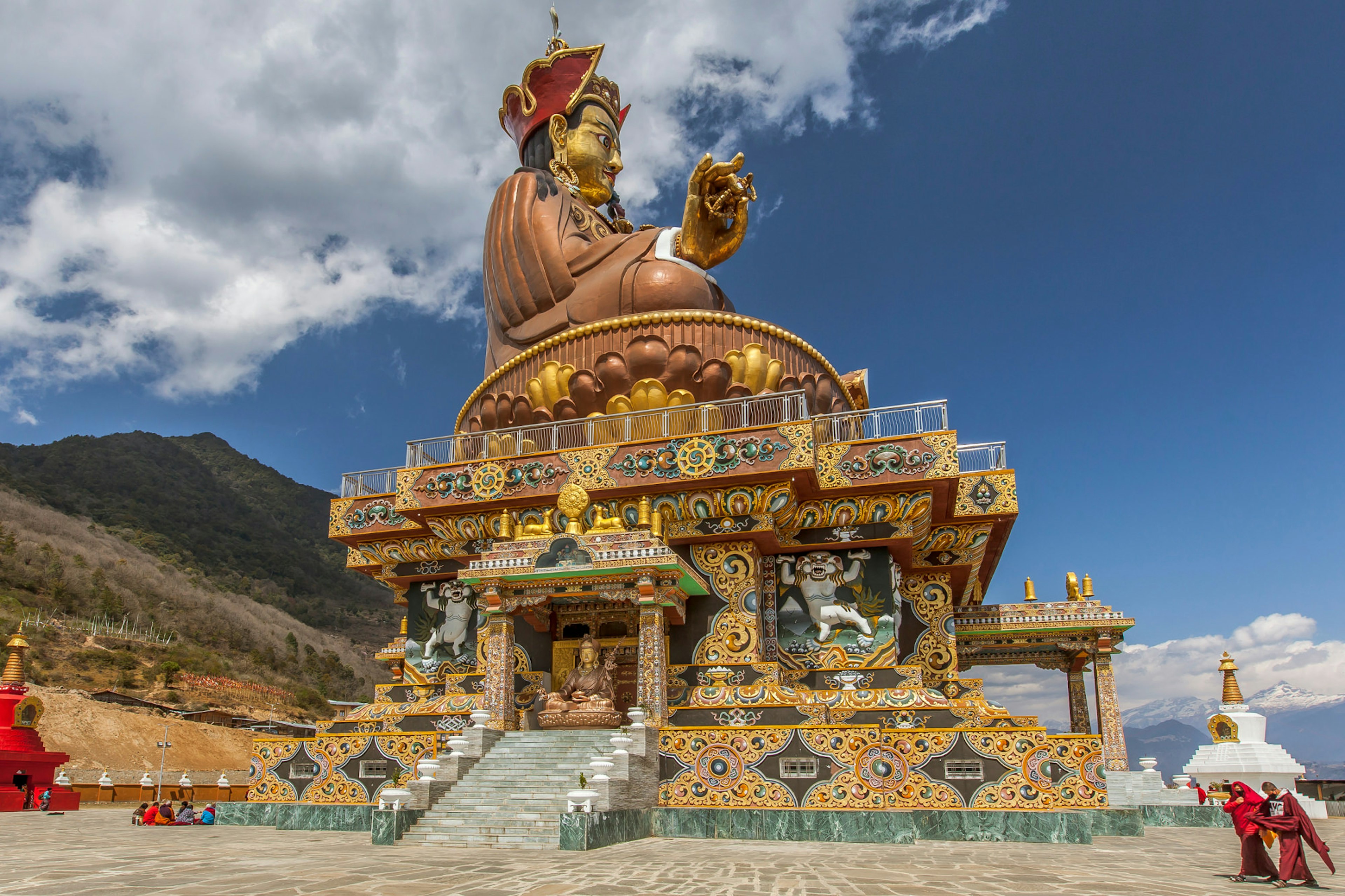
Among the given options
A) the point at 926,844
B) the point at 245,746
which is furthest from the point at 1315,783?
the point at 245,746

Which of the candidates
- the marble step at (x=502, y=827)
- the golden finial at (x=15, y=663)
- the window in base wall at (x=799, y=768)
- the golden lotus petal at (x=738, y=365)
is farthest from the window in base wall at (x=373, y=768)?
the golden finial at (x=15, y=663)

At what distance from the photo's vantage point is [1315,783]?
A: 20.2 meters

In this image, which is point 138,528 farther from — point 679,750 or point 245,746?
point 679,750

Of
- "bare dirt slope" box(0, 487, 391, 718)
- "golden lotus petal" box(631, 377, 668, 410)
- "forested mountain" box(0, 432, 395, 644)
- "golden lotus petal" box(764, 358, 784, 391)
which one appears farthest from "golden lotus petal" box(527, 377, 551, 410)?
"forested mountain" box(0, 432, 395, 644)

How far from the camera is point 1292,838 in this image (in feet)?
23.7

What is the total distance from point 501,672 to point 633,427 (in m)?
4.74

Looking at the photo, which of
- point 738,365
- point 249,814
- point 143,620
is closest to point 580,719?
point 249,814

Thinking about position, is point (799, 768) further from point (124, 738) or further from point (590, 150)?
point (124, 738)

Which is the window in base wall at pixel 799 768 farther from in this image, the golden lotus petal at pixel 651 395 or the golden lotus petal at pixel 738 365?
the golden lotus petal at pixel 738 365

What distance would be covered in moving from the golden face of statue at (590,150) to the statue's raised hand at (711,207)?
5.35 meters

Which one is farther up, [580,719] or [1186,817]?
[580,719]

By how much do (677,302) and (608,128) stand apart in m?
8.87

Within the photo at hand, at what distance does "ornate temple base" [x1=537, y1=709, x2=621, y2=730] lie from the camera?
12.7 m

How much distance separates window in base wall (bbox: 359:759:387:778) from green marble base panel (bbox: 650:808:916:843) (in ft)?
14.5
